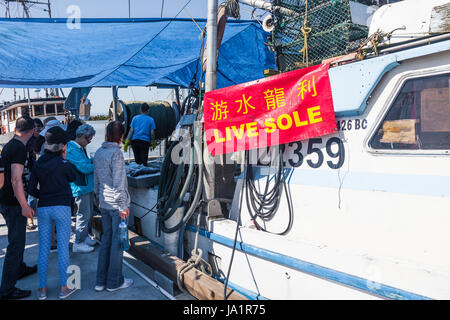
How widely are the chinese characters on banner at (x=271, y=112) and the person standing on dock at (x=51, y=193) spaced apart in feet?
5.17

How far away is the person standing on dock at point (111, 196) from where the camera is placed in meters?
3.53

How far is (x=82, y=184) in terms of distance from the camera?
15.1 feet

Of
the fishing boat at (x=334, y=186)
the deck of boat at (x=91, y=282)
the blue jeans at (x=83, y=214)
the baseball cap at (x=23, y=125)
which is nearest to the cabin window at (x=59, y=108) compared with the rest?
the deck of boat at (x=91, y=282)

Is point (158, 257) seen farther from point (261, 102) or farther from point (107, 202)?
point (261, 102)

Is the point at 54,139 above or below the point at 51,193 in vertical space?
above

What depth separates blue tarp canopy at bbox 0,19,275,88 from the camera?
5609 mm

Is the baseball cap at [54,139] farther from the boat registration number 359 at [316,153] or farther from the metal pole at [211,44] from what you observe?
the boat registration number 359 at [316,153]

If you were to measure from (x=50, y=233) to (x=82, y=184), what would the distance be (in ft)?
4.13

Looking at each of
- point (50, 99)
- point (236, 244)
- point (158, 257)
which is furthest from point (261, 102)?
point (50, 99)

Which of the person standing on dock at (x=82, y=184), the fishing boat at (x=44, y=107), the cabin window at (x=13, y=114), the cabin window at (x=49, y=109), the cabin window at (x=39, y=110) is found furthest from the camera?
the cabin window at (x=13, y=114)

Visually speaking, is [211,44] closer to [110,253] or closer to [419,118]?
[419,118]

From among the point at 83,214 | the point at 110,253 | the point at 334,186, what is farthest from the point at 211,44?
the point at 83,214

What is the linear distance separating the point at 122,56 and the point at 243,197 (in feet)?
13.6

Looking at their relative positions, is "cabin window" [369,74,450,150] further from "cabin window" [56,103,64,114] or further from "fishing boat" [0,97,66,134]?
"cabin window" [56,103,64,114]
